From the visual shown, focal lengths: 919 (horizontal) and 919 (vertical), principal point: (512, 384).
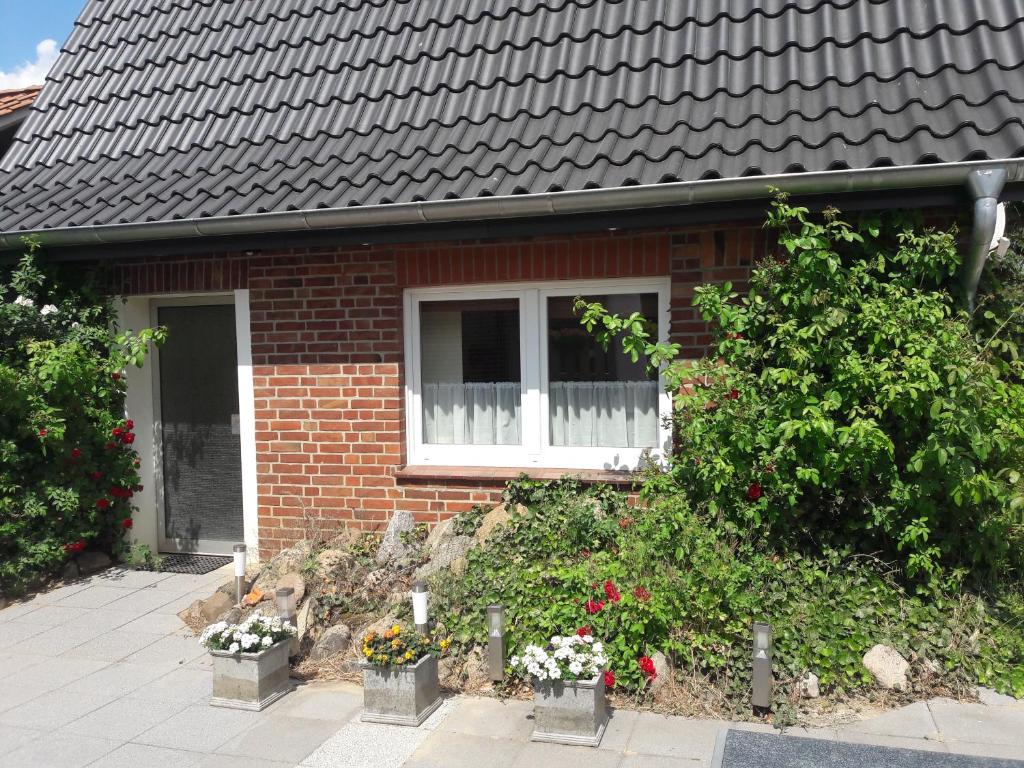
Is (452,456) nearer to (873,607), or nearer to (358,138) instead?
(358,138)

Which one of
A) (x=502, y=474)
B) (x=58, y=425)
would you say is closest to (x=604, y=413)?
(x=502, y=474)

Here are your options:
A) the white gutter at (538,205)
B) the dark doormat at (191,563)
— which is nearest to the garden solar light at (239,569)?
the dark doormat at (191,563)

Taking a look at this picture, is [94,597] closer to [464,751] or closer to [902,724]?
[464,751]

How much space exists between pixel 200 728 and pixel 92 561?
318cm

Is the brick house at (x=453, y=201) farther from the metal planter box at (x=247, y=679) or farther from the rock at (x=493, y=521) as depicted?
the metal planter box at (x=247, y=679)

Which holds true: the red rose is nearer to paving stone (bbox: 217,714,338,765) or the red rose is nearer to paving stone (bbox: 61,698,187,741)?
paving stone (bbox: 217,714,338,765)

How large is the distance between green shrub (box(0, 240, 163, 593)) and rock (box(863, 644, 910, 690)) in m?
4.99

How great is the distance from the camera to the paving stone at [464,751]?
4.00 m

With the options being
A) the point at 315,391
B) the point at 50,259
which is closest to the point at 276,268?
the point at 315,391

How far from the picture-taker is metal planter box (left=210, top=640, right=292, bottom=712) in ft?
15.1

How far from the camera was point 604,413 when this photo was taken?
246 inches

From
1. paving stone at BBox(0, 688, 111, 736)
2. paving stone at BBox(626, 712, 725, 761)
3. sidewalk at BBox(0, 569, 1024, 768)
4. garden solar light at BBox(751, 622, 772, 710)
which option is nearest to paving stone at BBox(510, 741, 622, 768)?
Result: sidewalk at BBox(0, 569, 1024, 768)

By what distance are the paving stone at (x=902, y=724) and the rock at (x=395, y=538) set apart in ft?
9.68

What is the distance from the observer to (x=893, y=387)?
4652mm
